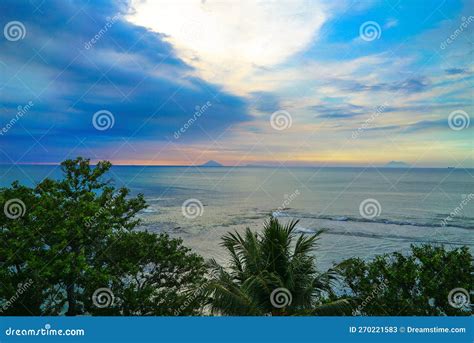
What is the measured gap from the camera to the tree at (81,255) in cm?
548

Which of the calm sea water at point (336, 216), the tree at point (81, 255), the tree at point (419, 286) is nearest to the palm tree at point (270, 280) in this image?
the tree at point (419, 286)

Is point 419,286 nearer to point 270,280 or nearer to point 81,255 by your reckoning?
point 270,280

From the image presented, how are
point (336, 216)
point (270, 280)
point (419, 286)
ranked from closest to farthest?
point (419, 286)
point (270, 280)
point (336, 216)

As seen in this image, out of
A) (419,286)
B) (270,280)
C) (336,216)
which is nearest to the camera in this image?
(419,286)

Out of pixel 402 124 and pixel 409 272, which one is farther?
pixel 402 124

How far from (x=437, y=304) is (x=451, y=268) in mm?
636

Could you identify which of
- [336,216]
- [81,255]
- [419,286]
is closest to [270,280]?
[419,286]

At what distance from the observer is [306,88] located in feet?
69.8

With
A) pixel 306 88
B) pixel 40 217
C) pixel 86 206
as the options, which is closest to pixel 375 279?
pixel 86 206

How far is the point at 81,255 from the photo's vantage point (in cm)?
546

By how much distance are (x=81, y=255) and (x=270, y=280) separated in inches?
128

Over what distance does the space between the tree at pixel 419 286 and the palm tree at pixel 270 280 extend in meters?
0.73

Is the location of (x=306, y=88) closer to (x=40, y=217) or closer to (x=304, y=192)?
(x=40, y=217)

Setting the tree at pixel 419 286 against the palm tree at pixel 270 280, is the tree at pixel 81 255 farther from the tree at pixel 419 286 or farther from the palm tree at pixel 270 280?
the tree at pixel 419 286
